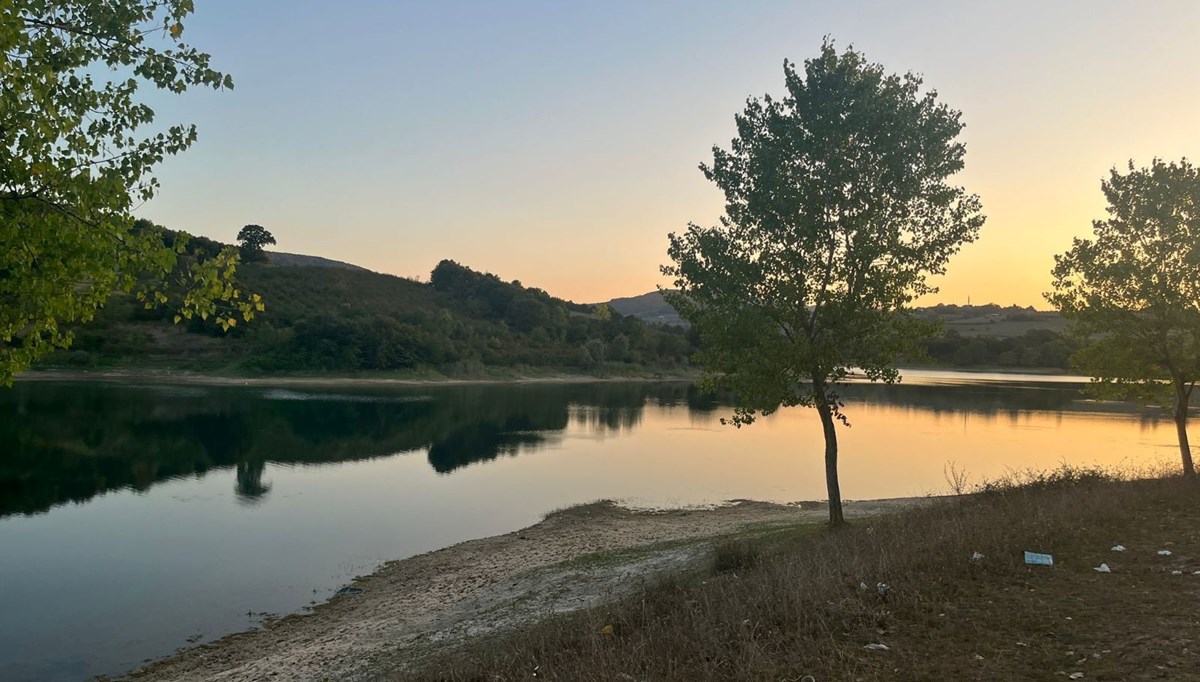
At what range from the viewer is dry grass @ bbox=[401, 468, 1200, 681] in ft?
22.1

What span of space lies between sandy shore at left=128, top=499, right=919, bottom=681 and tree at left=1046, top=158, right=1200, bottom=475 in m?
8.60

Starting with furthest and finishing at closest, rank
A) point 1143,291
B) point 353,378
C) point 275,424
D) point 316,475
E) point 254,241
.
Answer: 1. point 254,241
2. point 353,378
3. point 275,424
4. point 316,475
5. point 1143,291

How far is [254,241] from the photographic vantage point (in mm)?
176125

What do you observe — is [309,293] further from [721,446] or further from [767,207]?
[767,207]

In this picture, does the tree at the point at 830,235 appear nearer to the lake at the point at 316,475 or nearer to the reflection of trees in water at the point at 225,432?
the lake at the point at 316,475

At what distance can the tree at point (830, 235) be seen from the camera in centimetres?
1570

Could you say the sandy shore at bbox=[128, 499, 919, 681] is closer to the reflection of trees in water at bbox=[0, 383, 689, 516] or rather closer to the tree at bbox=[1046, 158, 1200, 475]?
the tree at bbox=[1046, 158, 1200, 475]

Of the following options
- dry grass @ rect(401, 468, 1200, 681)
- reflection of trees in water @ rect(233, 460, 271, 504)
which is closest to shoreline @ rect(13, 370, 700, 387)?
reflection of trees in water @ rect(233, 460, 271, 504)


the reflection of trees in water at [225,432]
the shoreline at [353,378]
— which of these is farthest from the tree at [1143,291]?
the shoreline at [353,378]

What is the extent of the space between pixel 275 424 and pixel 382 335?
6188 cm

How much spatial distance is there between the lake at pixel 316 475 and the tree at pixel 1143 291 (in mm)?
12522

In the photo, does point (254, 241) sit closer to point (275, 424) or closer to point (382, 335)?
point (382, 335)

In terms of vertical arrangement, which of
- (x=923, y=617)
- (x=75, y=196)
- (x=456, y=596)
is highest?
(x=75, y=196)

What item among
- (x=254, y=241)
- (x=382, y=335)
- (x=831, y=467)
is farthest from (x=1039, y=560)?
(x=254, y=241)
